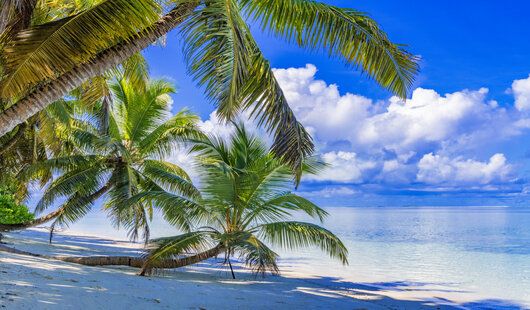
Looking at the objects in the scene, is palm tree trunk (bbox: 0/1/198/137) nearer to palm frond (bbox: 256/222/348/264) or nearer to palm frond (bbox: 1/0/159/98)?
palm frond (bbox: 1/0/159/98)

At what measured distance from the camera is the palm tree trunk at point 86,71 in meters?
5.54

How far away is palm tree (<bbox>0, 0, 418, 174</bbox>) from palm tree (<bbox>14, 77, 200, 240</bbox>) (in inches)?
271

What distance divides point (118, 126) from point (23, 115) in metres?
10.5

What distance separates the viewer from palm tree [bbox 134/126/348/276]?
10.5 metres

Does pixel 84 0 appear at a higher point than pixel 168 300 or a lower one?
higher

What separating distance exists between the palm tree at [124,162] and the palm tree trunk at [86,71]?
715cm

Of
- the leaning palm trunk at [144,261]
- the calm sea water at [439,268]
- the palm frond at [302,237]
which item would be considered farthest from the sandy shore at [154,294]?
the calm sea water at [439,268]

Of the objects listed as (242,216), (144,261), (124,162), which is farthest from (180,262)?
(124,162)

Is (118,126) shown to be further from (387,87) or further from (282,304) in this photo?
(387,87)

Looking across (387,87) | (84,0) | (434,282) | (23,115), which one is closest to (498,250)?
(434,282)

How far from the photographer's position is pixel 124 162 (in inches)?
574

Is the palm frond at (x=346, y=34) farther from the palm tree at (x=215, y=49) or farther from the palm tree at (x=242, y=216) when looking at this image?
the palm tree at (x=242, y=216)

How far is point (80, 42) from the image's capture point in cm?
575

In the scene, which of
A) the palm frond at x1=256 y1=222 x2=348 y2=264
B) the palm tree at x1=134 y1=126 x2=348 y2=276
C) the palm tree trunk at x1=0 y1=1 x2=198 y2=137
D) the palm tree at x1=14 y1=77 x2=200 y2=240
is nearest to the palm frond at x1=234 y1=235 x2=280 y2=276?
the palm tree at x1=134 y1=126 x2=348 y2=276
